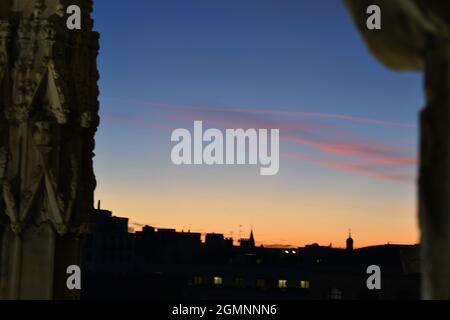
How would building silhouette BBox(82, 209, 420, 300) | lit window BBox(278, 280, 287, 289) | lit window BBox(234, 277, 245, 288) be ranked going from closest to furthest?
building silhouette BBox(82, 209, 420, 300) < lit window BBox(234, 277, 245, 288) < lit window BBox(278, 280, 287, 289)

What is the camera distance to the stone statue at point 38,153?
239 inches

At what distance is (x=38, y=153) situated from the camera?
611cm

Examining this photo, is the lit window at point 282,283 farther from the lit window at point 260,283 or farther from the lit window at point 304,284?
the lit window at point 304,284

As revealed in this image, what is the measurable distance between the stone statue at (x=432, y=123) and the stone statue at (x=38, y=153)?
4.08 meters

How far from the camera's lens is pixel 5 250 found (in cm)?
617

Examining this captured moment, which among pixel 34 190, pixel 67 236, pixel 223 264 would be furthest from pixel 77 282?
pixel 223 264

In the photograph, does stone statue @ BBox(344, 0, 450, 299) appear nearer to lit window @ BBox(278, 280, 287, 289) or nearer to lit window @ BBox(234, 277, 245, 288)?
lit window @ BBox(234, 277, 245, 288)

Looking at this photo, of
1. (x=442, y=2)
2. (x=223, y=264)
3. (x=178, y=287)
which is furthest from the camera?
(x=223, y=264)

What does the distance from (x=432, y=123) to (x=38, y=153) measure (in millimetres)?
4282

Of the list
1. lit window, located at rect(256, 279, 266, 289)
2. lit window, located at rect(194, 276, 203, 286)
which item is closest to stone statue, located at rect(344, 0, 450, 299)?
lit window, located at rect(194, 276, 203, 286)

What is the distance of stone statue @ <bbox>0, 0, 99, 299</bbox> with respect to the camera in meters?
6.07

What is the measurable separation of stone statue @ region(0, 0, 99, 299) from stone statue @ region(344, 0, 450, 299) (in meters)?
4.08
